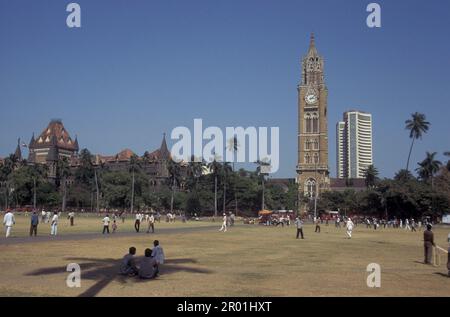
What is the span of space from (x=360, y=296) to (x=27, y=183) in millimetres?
122483

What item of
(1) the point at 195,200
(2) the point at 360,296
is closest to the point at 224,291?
(2) the point at 360,296

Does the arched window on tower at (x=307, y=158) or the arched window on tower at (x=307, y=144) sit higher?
the arched window on tower at (x=307, y=144)

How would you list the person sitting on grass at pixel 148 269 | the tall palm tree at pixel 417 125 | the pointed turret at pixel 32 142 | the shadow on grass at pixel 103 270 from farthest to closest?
the pointed turret at pixel 32 142 < the tall palm tree at pixel 417 125 < the person sitting on grass at pixel 148 269 < the shadow on grass at pixel 103 270

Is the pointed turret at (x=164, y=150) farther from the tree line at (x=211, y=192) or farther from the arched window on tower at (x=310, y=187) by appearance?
the arched window on tower at (x=310, y=187)

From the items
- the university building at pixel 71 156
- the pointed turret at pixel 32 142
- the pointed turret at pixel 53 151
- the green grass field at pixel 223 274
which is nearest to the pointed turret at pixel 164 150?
the university building at pixel 71 156

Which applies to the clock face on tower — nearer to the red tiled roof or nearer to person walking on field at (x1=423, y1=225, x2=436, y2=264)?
the red tiled roof

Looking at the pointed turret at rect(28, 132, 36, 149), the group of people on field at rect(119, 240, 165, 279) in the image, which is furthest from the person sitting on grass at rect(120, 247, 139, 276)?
the pointed turret at rect(28, 132, 36, 149)

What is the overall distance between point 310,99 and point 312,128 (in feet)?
28.5

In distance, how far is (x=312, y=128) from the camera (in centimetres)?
14900

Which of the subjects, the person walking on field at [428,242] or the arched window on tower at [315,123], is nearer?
the person walking on field at [428,242]

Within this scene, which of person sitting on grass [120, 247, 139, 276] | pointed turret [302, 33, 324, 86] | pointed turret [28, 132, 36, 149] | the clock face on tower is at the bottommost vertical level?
person sitting on grass [120, 247, 139, 276]

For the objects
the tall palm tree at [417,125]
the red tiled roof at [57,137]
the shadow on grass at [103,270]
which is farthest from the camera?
the red tiled roof at [57,137]

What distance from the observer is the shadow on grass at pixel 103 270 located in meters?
13.6

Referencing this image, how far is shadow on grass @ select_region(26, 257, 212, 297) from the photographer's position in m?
13.6
